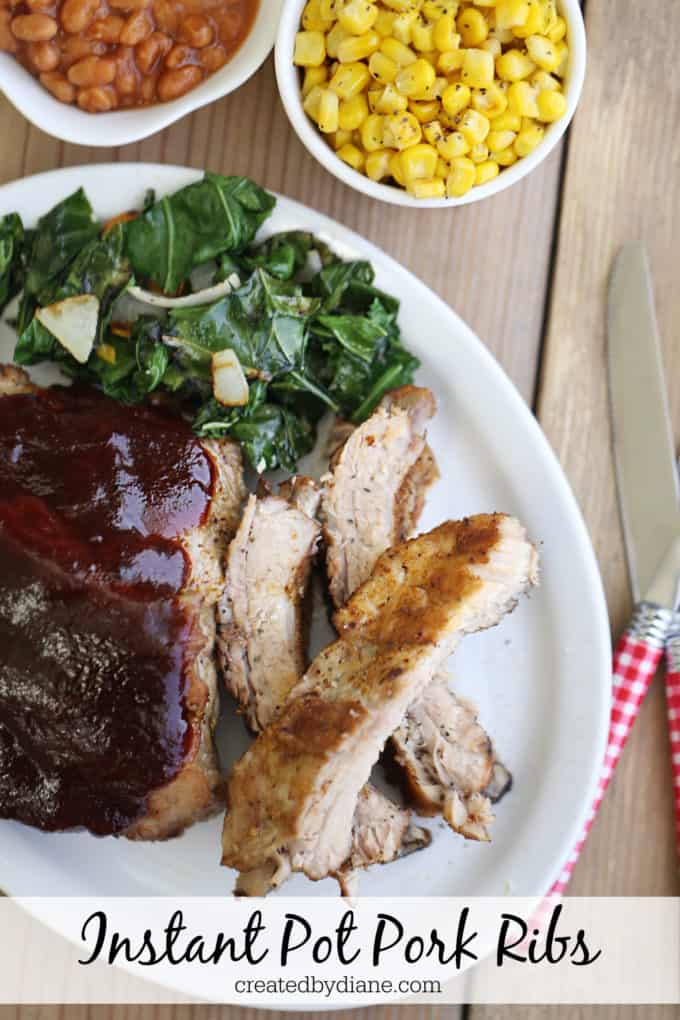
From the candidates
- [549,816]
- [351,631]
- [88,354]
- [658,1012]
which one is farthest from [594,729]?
[88,354]

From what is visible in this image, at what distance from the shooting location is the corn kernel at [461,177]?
8.81ft

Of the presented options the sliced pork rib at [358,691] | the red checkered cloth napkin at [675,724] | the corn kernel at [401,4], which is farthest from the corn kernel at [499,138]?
the red checkered cloth napkin at [675,724]

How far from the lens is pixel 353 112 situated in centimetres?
271

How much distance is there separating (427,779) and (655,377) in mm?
1616

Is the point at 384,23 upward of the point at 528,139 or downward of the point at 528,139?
upward

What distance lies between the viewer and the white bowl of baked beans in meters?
2.66

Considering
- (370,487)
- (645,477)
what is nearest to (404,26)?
(370,487)

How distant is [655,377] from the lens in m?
3.13

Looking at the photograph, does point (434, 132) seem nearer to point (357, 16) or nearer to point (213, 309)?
point (357, 16)

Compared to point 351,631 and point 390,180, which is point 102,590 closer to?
point 351,631

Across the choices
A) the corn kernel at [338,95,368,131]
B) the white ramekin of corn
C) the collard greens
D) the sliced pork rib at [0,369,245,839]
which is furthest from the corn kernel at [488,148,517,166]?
the sliced pork rib at [0,369,245,839]

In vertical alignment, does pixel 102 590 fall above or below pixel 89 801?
above

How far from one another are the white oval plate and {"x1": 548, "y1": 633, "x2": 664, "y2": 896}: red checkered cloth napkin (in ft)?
0.57

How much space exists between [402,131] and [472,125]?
21 centimetres
